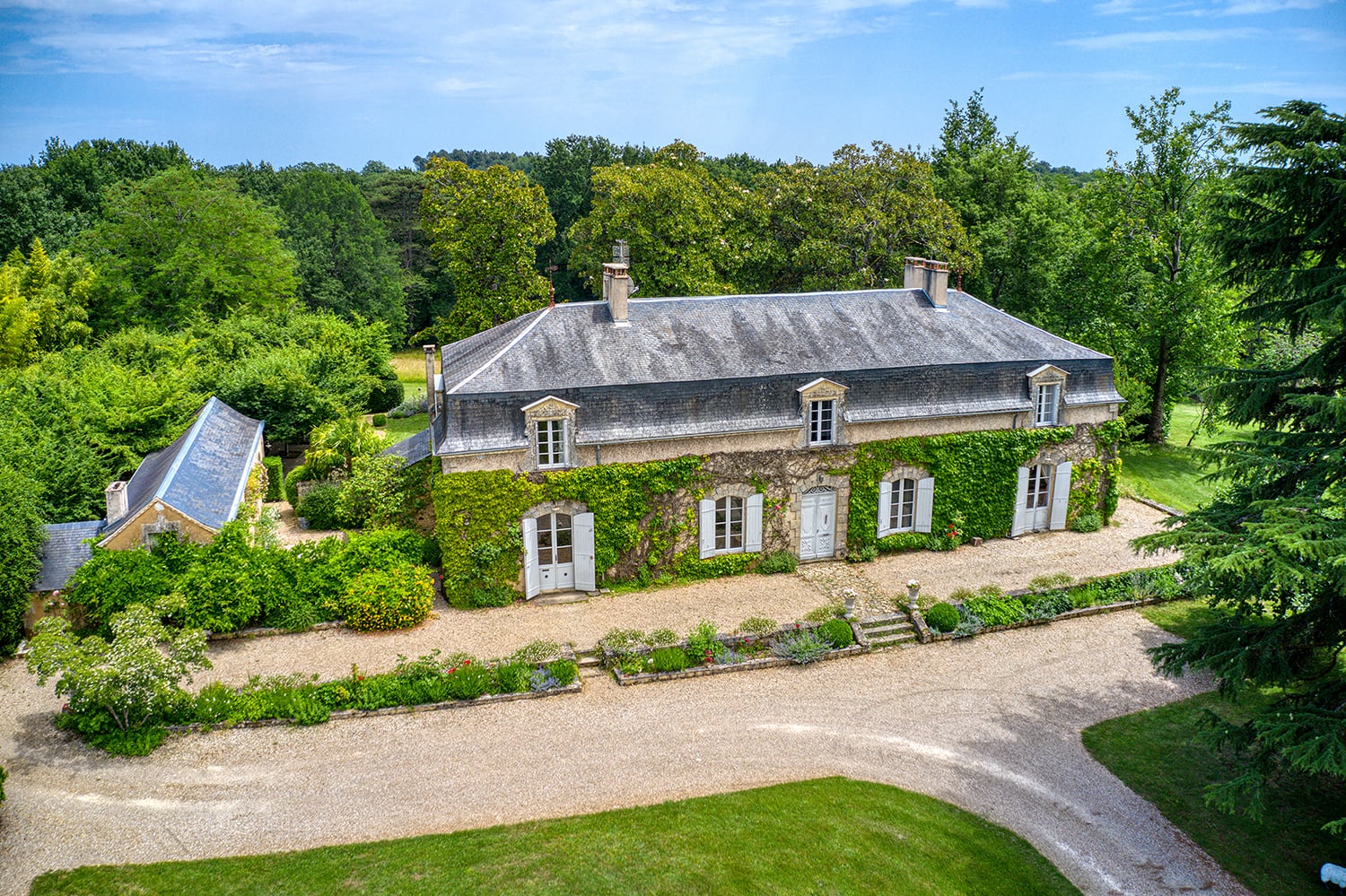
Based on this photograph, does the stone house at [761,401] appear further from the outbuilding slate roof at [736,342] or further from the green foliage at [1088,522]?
the green foliage at [1088,522]

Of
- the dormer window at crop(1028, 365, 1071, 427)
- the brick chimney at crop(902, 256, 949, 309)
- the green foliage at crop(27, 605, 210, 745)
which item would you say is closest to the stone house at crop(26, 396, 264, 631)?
the green foliage at crop(27, 605, 210, 745)

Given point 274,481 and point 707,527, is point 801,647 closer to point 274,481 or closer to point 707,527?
point 707,527

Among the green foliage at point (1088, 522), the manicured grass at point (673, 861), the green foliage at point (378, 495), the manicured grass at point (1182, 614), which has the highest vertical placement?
the green foliage at point (378, 495)

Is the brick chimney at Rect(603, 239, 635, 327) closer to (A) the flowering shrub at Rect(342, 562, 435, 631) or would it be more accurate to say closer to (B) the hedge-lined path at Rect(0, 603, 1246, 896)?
(A) the flowering shrub at Rect(342, 562, 435, 631)

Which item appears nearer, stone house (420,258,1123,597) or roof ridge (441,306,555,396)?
roof ridge (441,306,555,396)

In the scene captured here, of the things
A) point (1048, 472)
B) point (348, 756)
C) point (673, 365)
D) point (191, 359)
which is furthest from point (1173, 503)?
point (191, 359)

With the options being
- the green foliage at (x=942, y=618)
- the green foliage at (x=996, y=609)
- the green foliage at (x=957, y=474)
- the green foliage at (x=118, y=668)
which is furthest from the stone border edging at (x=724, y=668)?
the green foliage at (x=118, y=668)
